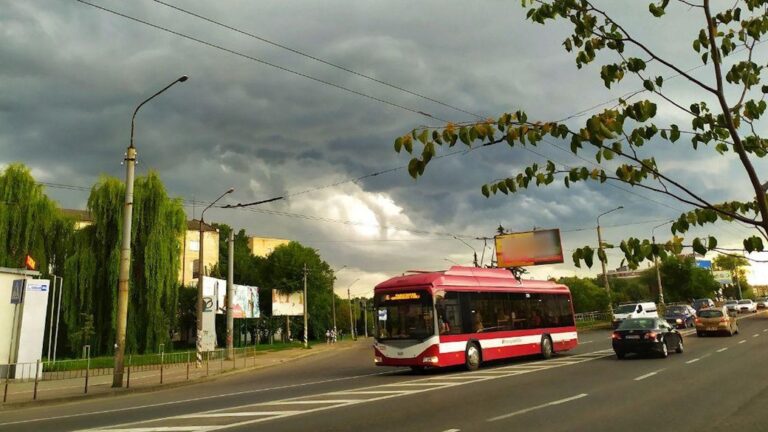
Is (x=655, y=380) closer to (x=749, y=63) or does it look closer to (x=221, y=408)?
(x=221, y=408)

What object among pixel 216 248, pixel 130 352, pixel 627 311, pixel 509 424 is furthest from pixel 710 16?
pixel 216 248

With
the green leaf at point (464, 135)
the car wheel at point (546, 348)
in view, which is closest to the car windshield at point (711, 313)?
the car wheel at point (546, 348)

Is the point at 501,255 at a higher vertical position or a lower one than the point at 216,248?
lower

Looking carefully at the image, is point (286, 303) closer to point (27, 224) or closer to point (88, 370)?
point (27, 224)

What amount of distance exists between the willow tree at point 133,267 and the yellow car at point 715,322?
34.3 metres

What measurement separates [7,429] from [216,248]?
83593 mm

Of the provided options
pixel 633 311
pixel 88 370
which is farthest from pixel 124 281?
pixel 633 311

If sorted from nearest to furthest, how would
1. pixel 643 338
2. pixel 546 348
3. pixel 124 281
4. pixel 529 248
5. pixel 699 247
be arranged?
1. pixel 699 247
2. pixel 124 281
3. pixel 643 338
4. pixel 546 348
5. pixel 529 248

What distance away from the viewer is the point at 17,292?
24.3m

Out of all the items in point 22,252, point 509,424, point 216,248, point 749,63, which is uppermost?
point 216,248

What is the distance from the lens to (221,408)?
13.1 m

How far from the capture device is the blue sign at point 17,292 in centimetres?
2405

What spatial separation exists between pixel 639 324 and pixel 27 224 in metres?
34.9

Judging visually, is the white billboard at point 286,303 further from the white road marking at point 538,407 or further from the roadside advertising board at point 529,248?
the white road marking at point 538,407
